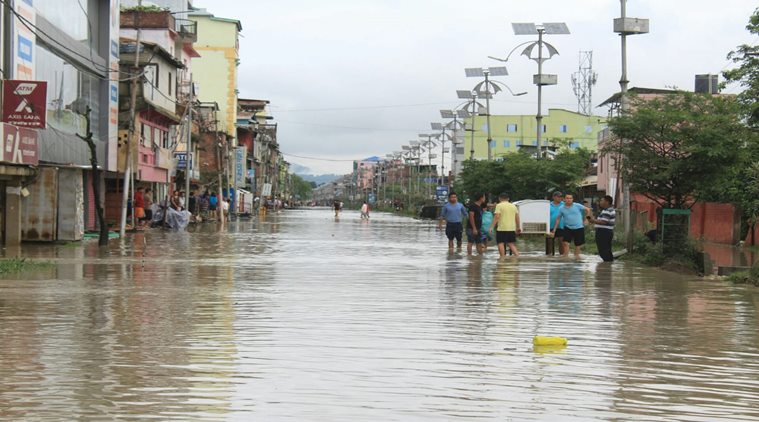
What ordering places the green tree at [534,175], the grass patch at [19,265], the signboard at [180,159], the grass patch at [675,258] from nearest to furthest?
the grass patch at [19,265] < the grass patch at [675,258] < the green tree at [534,175] < the signboard at [180,159]

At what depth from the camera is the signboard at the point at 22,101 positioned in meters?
27.5

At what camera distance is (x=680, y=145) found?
24.8 m

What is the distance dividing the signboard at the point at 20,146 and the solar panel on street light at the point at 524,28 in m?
22.9

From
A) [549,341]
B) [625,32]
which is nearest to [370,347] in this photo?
[549,341]

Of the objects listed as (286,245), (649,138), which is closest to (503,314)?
(649,138)

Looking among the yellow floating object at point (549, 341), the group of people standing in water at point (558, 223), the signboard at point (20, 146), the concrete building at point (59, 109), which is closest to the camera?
the yellow floating object at point (549, 341)

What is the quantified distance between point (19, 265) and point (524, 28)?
1164 inches

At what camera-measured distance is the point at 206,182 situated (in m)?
85.3

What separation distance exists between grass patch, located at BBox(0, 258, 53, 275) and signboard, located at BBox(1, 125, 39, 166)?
5111 mm

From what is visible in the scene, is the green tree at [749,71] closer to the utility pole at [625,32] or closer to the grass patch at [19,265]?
the utility pole at [625,32]

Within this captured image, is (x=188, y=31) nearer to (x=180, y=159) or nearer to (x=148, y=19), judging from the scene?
(x=148, y=19)

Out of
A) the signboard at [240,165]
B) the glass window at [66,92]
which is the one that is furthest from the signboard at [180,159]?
the signboard at [240,165]

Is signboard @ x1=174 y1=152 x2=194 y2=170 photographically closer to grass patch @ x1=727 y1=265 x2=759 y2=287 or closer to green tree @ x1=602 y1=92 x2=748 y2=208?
green tree @ x1=602 y1=92 x2=748 y2=208

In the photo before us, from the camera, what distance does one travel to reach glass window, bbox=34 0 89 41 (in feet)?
113
